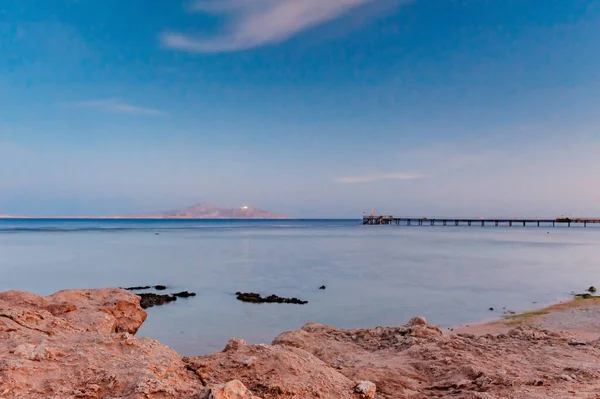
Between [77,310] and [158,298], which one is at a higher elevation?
[77,310]

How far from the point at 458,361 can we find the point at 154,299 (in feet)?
51.8

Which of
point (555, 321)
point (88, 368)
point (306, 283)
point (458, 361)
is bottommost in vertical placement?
point (306, 283)

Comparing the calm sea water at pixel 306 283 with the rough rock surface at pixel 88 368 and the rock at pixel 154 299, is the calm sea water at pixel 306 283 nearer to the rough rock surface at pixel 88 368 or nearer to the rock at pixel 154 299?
the rock at pixel 154 299

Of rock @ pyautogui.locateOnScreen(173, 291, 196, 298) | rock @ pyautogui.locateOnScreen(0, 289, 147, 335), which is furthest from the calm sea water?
rock @ pyautogui.locateOnScreen(0, 289, 147, 335)

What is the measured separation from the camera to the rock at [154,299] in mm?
17986

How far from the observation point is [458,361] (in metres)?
6.05

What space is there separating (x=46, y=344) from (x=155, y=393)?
165 centimetres

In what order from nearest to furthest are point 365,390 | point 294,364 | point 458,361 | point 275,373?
point 365,390, point 275,373, point 294,364, point 458,361

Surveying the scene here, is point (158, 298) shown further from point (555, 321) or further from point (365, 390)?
point (365, 390)

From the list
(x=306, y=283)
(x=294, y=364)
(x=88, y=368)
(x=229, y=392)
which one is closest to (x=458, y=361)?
(x=294, y=364)

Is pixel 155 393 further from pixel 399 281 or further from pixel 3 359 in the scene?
pixel 399 281

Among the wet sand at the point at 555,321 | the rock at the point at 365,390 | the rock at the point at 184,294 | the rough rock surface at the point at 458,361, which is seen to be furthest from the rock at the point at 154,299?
the rock at the point at 365,390

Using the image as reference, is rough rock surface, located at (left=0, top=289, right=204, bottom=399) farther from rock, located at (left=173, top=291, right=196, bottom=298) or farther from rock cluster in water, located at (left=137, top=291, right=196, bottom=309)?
rock, located at (left=173, top=291, right=196, bottom=298)

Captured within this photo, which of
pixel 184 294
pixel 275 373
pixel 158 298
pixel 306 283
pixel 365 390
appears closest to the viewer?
pixel 365 390
